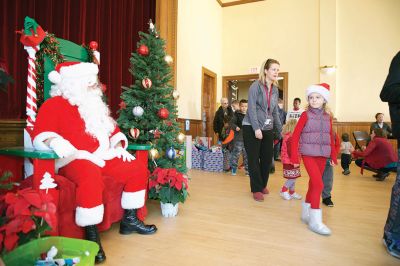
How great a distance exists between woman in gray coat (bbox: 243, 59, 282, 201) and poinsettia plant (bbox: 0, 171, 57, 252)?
2090 mm

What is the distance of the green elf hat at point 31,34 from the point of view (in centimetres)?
178

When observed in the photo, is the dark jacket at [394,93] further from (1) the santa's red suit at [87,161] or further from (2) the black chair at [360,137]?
(2) the black chair at [360,137]

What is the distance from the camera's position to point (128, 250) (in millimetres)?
1669

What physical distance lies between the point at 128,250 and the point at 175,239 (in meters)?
0.32

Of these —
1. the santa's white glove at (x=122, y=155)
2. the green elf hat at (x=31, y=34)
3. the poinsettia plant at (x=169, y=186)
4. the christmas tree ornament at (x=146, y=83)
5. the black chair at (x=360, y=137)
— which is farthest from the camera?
the black chair at (x=360, y=137)

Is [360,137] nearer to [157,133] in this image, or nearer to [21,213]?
[157,133]

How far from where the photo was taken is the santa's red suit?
4.95 feet

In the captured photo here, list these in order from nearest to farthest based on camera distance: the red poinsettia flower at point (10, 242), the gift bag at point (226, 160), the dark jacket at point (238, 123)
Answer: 1. the red poinsettia flower at point (10, 242)
2. the dark jacket at point (238, 123)
3. the gift bag at point (226, 160)

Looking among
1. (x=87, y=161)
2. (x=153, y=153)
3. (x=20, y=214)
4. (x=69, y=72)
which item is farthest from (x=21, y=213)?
(x=153, y=153)

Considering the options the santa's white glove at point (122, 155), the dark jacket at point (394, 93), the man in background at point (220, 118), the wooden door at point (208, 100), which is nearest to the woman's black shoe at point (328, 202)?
the dark jacket at point (394, 93)

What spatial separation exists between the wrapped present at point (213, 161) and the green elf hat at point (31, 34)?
335 centimetres

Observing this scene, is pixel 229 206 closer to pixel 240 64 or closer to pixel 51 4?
pixel 51 4

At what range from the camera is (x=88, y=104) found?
186 centimetres

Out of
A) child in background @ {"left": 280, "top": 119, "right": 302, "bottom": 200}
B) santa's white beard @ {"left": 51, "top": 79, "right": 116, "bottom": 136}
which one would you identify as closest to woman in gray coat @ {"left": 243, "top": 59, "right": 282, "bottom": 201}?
child in background @ {"left": 280, "top": 119, "right": 302, "bottom": 200}
